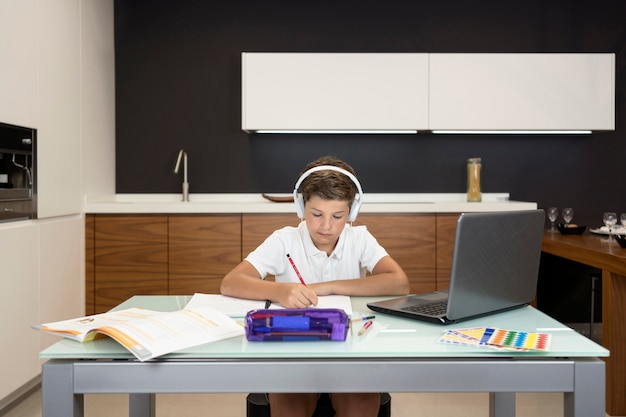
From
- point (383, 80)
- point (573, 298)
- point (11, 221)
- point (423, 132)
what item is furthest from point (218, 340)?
point (573, 298)

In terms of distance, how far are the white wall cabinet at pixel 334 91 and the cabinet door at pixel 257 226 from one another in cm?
60

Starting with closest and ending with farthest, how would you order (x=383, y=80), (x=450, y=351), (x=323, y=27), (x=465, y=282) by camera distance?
(x=450, y=351) → (x=465, y=282) → (x=383, y=80) → (x=323, y=27)

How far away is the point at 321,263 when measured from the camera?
2.30 m

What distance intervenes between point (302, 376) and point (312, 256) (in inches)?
42.1

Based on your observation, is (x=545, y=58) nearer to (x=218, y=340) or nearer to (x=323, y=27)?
(x=323, y=27)

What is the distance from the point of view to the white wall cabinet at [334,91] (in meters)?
4.21

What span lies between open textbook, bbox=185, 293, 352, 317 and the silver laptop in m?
0.09

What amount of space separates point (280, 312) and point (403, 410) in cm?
182

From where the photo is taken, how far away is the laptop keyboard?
1580 mm

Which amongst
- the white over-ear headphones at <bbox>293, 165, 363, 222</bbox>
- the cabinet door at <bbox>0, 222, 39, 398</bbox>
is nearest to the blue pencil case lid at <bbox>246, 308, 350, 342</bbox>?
the white over-ear headphones at <bbox>293, 165, 363, 222</bbox>

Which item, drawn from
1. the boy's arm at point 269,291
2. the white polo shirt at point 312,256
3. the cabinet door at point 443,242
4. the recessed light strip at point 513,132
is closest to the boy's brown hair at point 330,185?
the white polo shirt at point 312,256

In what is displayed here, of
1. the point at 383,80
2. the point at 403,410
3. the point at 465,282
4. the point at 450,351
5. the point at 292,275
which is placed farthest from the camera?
the point at 383,80

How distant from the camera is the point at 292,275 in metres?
2.22

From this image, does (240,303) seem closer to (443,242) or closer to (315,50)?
(443,242)
